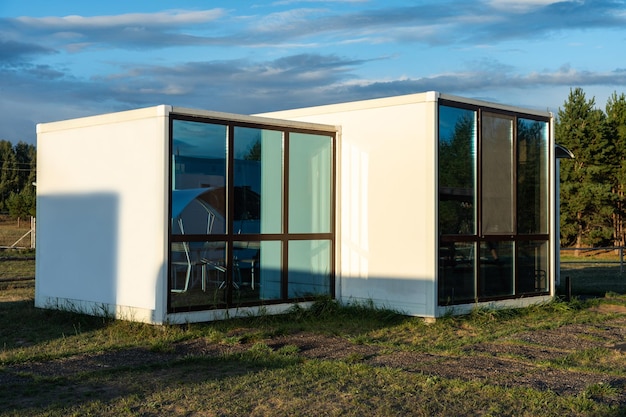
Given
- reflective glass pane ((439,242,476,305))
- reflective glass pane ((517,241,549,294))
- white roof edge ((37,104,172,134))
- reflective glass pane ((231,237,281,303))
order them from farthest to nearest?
reflective glass pane ((517,241,549,294)) → reflective glass pane ((439,242,476,305)) → reflective glass pane ((231,237,281,303)) → white roof edge ((37,104,172,134))

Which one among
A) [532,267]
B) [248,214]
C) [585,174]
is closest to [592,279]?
[532,267]

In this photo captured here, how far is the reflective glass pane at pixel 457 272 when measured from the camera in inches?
421

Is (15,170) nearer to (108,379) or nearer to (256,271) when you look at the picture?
(256,271)

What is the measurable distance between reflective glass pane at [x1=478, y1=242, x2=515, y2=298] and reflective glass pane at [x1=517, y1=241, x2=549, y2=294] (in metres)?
0.21

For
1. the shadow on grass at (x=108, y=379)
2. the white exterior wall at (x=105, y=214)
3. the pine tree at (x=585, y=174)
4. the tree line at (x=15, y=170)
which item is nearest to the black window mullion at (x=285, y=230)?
the white exterior wall at (x=105, y=214)

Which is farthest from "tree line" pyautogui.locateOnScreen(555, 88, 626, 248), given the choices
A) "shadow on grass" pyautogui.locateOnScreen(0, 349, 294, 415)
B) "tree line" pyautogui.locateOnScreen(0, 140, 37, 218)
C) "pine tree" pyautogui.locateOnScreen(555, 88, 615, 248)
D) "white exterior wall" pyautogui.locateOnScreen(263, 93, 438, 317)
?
"tree line" pyautogui.locateOnScreen(0, 140, 37, 218)

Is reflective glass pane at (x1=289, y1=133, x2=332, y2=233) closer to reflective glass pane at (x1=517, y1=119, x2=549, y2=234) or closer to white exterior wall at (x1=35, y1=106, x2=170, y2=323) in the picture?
white exterior wall at (x1=35, y1=106, x2=170, y2=323)

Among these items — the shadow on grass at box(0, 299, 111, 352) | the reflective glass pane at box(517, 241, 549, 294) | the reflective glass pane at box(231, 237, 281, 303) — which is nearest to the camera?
the shadow on grass at box(0, 299, 111, 352)

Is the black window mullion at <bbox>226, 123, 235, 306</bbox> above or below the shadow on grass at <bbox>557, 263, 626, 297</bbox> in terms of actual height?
above

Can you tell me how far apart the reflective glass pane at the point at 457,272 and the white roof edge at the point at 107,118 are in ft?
13.4

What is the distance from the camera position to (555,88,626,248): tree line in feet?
113

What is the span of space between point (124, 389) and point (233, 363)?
4.66ft

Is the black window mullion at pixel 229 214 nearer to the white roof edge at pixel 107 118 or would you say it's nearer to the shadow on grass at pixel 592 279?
the white roof edge at pixel 107 118

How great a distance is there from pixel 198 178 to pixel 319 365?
136 inches
